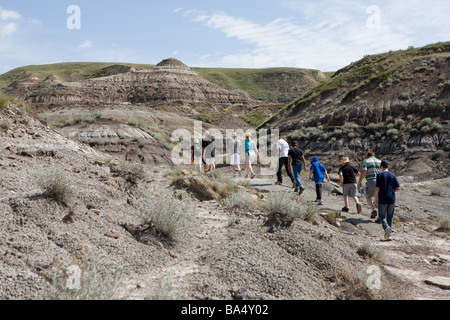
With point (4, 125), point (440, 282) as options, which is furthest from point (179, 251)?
point (4, 125)

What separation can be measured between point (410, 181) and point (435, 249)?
50.0 ft

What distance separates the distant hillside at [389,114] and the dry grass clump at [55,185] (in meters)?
23.5

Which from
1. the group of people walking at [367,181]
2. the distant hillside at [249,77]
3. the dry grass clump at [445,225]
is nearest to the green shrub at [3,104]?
the group of people walking at [367,181]

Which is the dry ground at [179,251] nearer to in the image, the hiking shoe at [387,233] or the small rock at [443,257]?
the small rock at [443,257]

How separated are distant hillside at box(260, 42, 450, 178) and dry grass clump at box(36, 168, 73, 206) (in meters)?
23.5

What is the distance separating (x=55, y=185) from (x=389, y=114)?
29.9 meters

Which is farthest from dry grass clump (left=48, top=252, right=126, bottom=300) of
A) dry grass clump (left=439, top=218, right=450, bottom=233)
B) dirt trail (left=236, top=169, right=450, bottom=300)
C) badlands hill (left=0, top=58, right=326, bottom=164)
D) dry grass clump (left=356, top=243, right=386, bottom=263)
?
badlands hill (left=0, top=58, right=326, bottom=164)

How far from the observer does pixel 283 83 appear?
13350cm

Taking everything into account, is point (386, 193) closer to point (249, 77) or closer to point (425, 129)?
point (425, 129)

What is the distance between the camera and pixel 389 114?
1142 inches

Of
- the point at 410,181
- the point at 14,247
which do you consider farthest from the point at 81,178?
the point at 410,181

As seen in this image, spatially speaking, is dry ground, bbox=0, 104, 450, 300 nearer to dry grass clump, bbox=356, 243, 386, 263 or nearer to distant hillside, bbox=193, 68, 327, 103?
dry grass clump, bbox=356, 243, 386, 263

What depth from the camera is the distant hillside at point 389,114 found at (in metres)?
25.0

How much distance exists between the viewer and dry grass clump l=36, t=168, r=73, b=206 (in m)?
4.86
